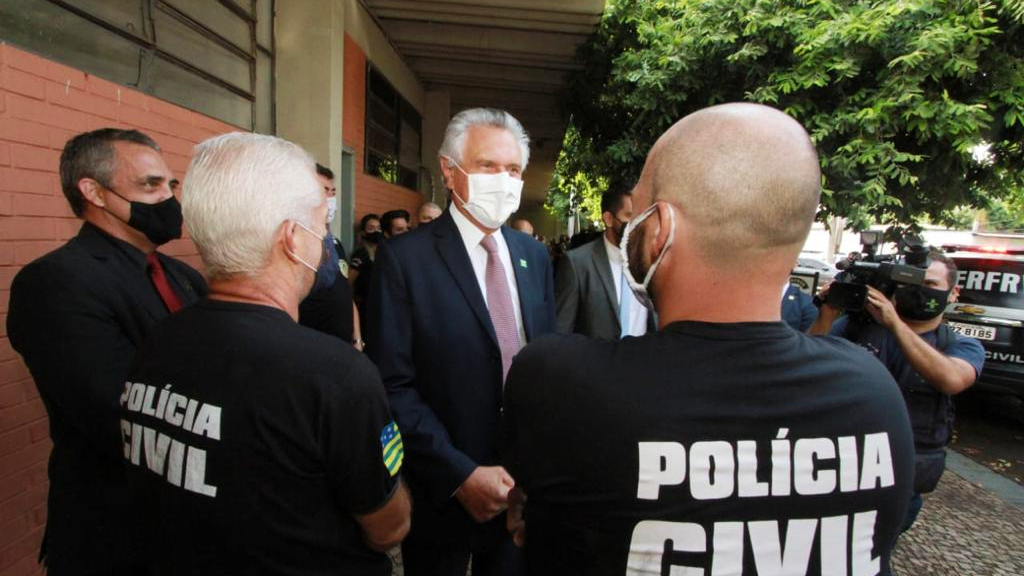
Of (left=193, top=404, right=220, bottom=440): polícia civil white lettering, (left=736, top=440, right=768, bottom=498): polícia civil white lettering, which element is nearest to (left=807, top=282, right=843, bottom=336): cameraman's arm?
(left=736, top=440, right=768, bottom=498): polícia civil white lettering

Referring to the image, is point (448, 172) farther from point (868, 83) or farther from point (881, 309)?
point (868, 83)

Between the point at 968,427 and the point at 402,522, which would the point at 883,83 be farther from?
the point at 402,522

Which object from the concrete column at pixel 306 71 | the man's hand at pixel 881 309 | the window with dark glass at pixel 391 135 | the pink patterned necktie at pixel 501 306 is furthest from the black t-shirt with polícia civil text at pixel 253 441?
the window with dark glass at pixel 391 135

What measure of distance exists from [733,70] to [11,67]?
230 inches

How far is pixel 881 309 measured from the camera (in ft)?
8.43

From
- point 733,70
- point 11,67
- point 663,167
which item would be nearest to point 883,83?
point 733,70

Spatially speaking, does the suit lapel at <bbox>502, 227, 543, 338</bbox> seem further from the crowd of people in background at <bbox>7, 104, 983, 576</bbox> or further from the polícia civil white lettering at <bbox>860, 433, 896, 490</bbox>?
the polícia civil white lettering at <bbox>860, 433, 896, 490</bbox>

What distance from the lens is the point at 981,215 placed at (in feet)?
131

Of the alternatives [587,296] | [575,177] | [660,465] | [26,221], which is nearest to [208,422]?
[660,465]

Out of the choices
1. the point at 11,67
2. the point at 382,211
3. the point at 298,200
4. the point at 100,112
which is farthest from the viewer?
the point at 382,211

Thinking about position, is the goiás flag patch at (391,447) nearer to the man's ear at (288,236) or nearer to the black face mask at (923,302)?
the man's ear at (288,236)

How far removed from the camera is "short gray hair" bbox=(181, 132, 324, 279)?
1.19 meters

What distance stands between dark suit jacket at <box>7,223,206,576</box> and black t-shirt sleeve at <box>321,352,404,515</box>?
76cm

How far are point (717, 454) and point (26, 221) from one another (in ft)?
8.98
